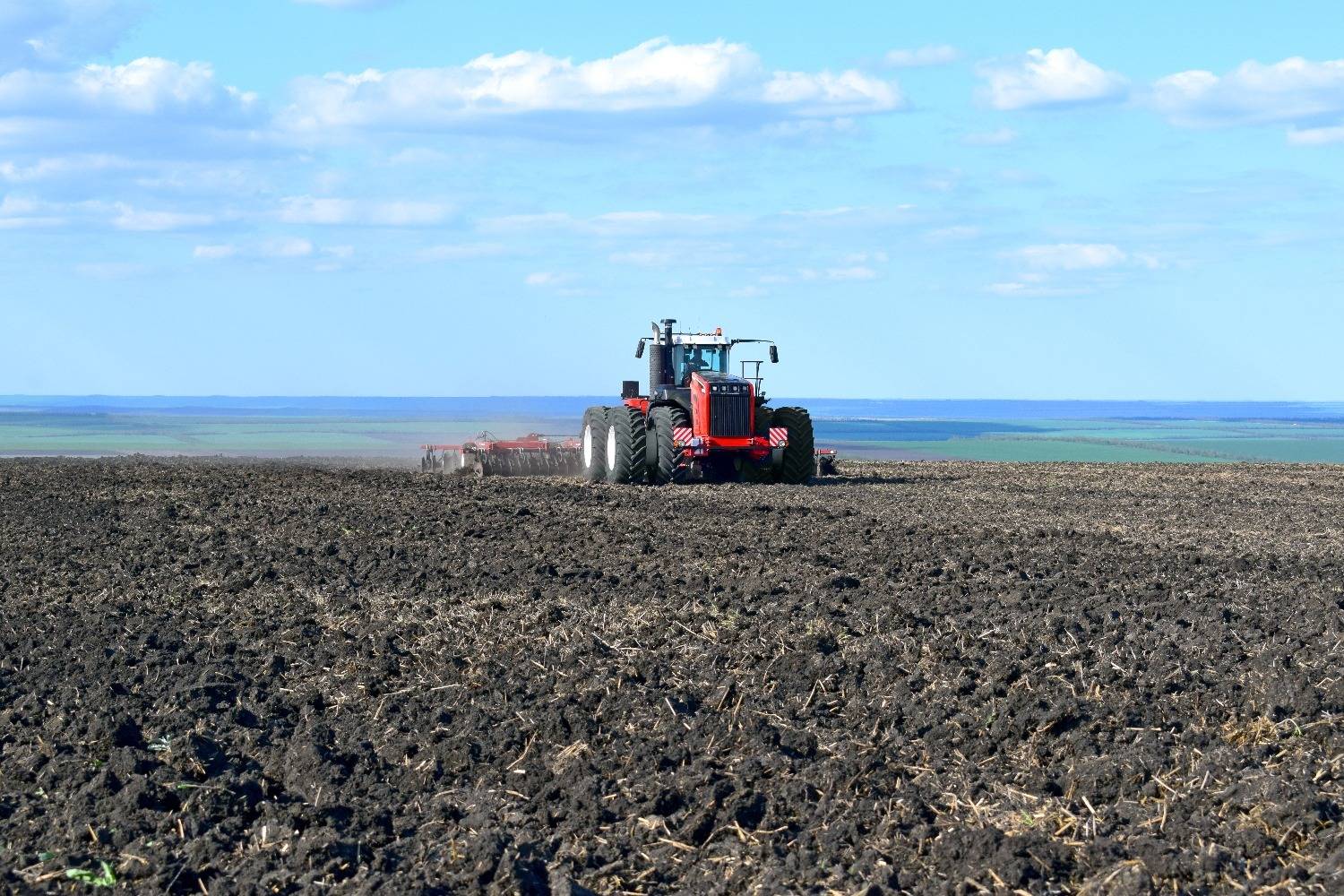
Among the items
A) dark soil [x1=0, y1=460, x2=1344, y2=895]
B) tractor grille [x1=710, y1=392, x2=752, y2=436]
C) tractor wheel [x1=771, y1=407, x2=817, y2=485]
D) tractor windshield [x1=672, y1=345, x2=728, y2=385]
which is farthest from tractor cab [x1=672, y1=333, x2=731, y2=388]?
dark soil [x1=0, y1=460, x2=1344, y2=895]

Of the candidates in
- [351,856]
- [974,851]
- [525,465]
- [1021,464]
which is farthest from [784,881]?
[1021,464]

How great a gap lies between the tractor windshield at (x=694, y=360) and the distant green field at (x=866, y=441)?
17.7 metres

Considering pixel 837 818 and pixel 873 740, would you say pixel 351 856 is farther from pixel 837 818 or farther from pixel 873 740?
pixel 873 740

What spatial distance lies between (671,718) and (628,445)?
16.9 metres

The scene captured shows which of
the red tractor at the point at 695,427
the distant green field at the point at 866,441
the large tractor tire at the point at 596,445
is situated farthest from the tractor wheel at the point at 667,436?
the distant green field at the point at 866,441

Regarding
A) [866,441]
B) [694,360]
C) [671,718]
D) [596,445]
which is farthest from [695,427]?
[866,441]

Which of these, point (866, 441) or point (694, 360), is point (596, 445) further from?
point (866, 441)

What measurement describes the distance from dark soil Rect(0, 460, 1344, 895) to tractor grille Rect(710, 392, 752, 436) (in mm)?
8974

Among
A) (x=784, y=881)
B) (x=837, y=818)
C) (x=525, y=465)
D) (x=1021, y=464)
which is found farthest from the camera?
(x=1021, y=464)

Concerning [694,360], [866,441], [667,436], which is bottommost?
[866,441]

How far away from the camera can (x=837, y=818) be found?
637 cm

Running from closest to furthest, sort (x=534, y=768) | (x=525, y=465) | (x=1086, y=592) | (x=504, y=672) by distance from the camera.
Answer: (x=534, y=768) < (x=504, y=672) < (x=1086, y=592) < (x=525, y=465)

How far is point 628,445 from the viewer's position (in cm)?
2475

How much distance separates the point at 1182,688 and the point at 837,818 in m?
2.81
